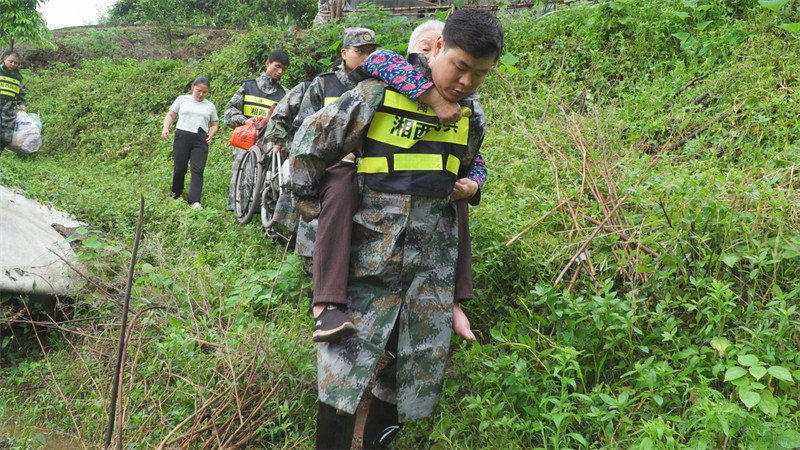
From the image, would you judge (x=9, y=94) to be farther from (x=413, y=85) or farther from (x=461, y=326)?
(x=461, y=326)

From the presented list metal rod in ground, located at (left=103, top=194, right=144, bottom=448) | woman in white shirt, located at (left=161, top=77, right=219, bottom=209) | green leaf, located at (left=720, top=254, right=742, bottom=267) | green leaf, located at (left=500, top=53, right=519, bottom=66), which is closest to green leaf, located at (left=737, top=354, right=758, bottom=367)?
green leaf, located at (left=720, top=254, right=742, bottom=267)

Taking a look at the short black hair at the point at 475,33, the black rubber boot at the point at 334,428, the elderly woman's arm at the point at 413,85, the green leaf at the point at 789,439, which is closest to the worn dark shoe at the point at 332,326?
the black rubber boot at the point at 334,428

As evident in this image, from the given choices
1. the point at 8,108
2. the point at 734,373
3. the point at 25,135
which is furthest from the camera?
the point at 25,135

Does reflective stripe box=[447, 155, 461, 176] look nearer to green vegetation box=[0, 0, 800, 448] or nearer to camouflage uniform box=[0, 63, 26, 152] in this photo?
green vegetation box=[0, 0, 800, 448]

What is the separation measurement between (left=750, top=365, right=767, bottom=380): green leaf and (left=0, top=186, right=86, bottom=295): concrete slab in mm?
3885

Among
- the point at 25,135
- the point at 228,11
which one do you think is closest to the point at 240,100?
the point at 25,135

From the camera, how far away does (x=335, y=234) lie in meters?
2.23

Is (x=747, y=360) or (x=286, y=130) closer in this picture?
(x=747, y=360)

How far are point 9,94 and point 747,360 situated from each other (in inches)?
406

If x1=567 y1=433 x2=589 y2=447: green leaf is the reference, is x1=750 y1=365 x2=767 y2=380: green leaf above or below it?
above

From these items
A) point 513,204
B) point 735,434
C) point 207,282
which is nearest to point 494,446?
point 735,434

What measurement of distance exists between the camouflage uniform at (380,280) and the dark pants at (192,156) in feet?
17.2

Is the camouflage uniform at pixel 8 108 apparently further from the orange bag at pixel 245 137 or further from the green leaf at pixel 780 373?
the green leaf at pixel 780 373

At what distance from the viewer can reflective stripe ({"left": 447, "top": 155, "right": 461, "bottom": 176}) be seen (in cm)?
234
